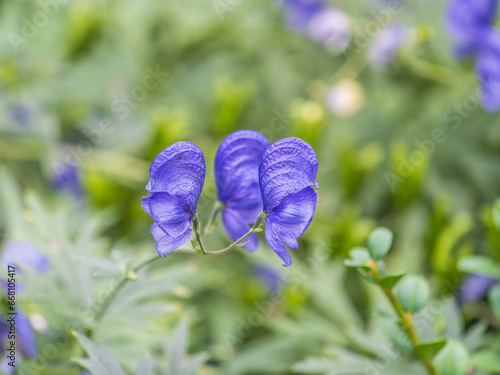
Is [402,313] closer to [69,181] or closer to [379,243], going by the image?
[379,243]

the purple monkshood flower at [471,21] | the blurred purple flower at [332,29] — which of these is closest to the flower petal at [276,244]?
the purple monkshood flower at [471,21]

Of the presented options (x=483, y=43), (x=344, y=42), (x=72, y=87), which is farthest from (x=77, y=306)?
(x=344, y=42)

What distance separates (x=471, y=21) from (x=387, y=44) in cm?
21

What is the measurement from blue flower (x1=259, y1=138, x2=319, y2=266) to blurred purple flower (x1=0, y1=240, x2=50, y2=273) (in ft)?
1.55

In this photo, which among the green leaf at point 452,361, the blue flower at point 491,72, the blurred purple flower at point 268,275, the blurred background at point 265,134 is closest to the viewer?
the green leaf at point 452,361

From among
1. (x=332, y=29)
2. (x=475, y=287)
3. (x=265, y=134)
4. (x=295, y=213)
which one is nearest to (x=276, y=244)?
(x=295, y=213)

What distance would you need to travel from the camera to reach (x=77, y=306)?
2.18 ft

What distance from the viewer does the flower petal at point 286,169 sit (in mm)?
502

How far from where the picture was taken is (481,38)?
1.19m

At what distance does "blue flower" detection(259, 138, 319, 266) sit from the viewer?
0.50 meters

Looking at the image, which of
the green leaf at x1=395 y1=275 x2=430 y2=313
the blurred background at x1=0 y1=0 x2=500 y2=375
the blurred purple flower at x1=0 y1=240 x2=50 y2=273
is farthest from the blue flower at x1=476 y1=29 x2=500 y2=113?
the blurred purple flower at x1=0 y1=240 x2=50 y2=273

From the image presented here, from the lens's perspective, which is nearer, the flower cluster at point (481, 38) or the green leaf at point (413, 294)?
the green leaf at point (413, 294)

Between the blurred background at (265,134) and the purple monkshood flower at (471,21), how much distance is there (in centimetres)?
8

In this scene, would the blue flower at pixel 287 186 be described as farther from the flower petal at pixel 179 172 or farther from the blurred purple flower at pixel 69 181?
the blurred purple flower at pixel 69 181
